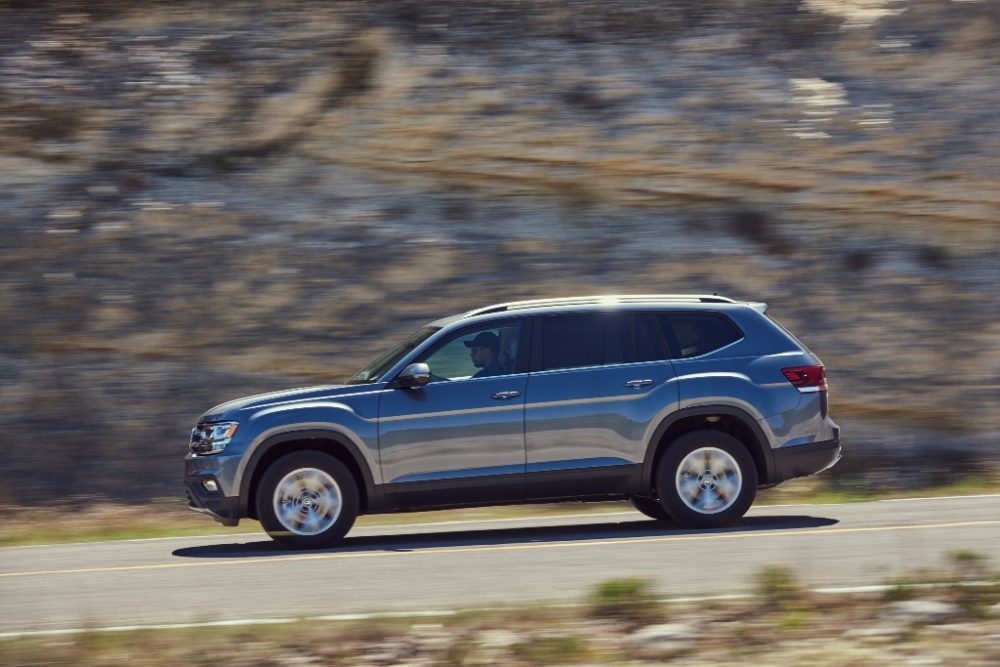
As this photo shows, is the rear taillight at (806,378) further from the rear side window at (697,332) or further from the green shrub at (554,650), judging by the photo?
the green shrub at (554,650)

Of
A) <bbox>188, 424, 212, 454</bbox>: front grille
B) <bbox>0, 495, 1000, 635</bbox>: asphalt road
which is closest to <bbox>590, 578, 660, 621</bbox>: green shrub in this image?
<bbox>0, 495, 1000, 635</bbox>: asphalt road

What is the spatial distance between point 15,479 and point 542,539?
7.39 m

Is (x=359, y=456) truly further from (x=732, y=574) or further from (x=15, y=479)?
(x=15, y=479)

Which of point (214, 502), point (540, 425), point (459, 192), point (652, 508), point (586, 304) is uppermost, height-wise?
point (459, 192)

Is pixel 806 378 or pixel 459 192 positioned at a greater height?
pixel 459 192

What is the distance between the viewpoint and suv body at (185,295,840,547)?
9914 millimetres

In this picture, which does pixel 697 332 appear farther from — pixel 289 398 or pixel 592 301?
pixel 289 398

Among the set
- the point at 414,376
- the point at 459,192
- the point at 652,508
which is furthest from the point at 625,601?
the point at 459,192

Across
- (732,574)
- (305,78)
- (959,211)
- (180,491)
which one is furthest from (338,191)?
(732,574)

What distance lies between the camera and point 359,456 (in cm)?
991

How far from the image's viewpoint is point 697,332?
Answer: 10.5 meters

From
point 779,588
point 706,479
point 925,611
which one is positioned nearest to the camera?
point 925,611

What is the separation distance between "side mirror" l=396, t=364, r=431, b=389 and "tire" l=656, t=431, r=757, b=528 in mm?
1903

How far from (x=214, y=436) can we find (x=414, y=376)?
1.57 m
